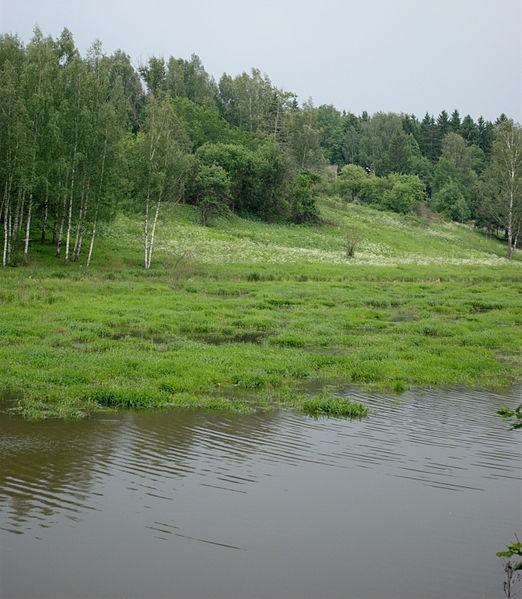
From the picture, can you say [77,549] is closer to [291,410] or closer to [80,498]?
[80,498]

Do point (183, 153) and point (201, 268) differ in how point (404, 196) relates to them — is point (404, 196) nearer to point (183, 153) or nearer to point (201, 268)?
point (183, 153)

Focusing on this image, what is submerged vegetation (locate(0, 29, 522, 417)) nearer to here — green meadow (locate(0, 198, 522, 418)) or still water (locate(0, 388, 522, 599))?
green meadow (locate(0, 198, 522, 418))

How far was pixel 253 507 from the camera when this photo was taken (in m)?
8.96

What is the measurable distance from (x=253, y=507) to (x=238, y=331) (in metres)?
15.1

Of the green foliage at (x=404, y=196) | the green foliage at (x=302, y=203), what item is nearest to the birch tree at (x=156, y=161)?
the green foliage at (x=302, y=203)

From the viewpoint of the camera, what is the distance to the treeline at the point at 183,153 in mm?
41250

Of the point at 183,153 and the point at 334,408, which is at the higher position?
the point at 183,153

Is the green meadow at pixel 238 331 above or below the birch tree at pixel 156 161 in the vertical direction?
below

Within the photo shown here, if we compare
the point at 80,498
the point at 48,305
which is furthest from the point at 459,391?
the point at 48,305

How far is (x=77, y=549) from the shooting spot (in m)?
7.59

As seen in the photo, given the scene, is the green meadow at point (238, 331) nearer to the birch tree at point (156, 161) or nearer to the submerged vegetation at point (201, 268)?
the submerged vegetation at point (201, 268)

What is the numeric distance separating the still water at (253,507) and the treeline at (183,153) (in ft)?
103

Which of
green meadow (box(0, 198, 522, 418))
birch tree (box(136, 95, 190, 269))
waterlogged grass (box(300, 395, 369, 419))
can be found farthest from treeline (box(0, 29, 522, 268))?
waterlogged grass (box(300, 395, 369, 419))

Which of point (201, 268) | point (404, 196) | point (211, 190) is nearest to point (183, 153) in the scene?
point (201, 268)
